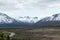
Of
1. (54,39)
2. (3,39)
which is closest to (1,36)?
(3,39)

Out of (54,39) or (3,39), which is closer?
(3,39)

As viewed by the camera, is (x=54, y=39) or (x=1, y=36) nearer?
(x=1, y=36)

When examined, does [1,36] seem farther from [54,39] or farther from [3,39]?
[54,39]
